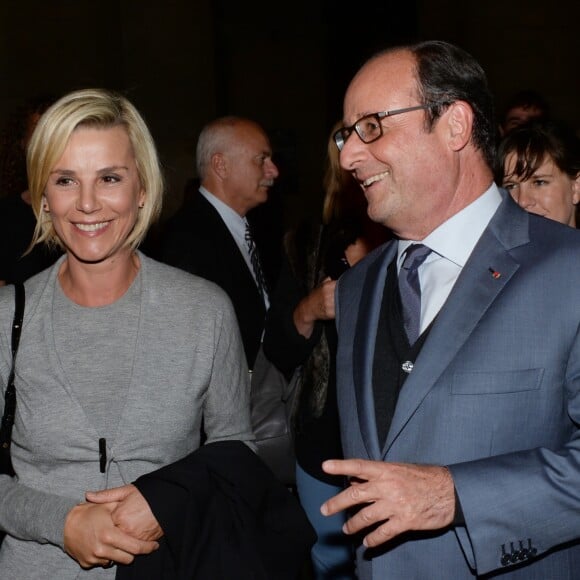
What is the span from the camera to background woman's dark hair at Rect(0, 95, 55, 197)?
4102mm

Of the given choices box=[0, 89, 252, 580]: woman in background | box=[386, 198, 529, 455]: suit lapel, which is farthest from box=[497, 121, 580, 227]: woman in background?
box=[0, 89, 252, 580]: woman in background

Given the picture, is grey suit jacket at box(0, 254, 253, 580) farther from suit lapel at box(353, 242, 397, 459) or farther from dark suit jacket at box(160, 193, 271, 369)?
dark suit jacket at box(160, 193, 271, 369)

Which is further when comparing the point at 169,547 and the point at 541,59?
the point at 541,59

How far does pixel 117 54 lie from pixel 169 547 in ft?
25.3

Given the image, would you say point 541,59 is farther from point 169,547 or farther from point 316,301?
point 169,547

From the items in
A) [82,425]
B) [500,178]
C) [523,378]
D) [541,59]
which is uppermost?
[541,59]

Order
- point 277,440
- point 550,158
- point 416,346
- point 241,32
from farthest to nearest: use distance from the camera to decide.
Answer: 1. point 241,32
2. point 277,440
3. point 550,158
4. point 416,346

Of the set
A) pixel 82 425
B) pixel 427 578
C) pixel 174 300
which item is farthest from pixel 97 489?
pixel 427 578

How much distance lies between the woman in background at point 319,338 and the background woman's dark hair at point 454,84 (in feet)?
3.65

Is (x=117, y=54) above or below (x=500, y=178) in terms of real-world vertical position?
above

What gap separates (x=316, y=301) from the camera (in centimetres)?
327

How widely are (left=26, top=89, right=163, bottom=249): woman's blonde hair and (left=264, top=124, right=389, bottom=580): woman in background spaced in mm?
897

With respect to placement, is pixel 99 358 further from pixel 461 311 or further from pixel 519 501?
pixel 519 501

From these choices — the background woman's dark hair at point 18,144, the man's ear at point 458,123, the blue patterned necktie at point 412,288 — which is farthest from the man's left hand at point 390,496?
the background woman's dark hair at point 18,144
